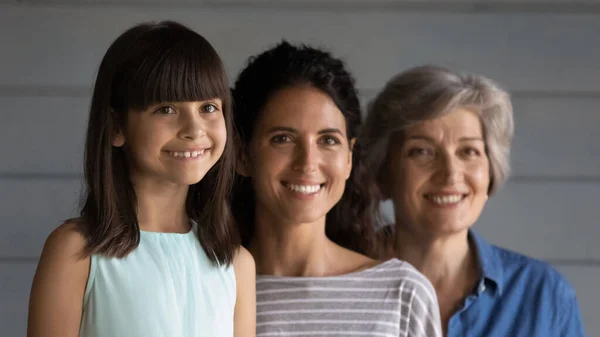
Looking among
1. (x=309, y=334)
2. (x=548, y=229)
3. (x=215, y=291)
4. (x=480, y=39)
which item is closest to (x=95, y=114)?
(x=215, y=291)

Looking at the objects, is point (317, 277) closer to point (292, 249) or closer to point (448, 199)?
point (292, 249)

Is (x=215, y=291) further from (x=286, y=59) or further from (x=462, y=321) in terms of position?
(x=462, y=321)

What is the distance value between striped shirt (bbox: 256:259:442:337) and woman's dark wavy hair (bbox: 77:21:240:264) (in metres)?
0.46

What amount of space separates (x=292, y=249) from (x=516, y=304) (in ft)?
2.02

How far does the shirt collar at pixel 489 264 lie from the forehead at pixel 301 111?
1.84ft

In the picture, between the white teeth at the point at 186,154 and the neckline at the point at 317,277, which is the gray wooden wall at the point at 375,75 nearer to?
the neckline at the point at 317,277

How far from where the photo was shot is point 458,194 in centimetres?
210

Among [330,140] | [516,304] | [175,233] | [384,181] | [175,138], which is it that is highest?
[175,138]

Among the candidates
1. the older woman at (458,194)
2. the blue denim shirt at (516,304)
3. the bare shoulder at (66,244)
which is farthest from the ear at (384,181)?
the bare shoulder at (66,244)

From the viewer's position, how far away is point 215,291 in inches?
62.4

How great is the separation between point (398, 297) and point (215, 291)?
48cm

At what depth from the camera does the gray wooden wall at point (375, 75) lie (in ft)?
7.93

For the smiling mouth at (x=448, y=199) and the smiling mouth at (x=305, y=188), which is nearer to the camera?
the smiling mouth at (x=305, y=188)

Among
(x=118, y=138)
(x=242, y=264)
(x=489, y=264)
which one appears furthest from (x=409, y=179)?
(x=118, y=138)
